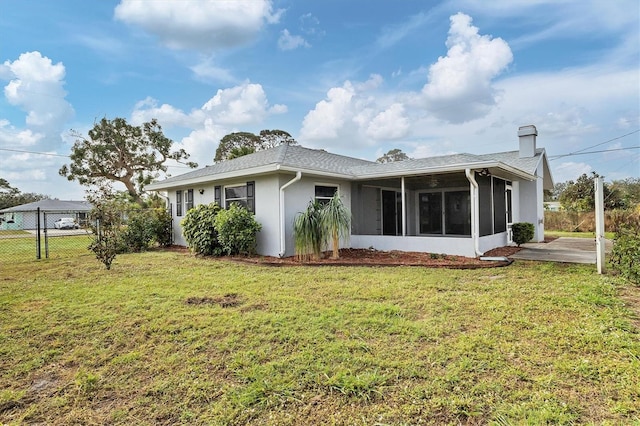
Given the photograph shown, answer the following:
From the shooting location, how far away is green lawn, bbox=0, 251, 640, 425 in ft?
7.69

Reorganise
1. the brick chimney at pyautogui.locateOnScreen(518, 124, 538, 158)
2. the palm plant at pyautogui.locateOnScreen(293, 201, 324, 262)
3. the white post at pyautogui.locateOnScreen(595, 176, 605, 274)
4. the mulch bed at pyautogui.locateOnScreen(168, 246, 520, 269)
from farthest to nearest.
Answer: the brick chimney at pyautogui.locateOnScreen(518, 124, 538, 158), the palm plant at pyautogui.locateOnScreen(293, 201, 324, 262), the mulch bed at pyautogui.locateOnScreen(168, 246, 520, 269), the white post at pyautogui.locateOnScreen(595, 176, 605, 274)

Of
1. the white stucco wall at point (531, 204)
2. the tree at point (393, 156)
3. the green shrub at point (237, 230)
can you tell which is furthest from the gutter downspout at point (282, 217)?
the tree at point (393, 156)

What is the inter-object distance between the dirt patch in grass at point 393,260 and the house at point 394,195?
0.39 m

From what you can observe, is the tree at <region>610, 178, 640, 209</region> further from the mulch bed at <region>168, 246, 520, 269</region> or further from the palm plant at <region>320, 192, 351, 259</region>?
the palm plant at <region>320, 192, 351, 259</region>

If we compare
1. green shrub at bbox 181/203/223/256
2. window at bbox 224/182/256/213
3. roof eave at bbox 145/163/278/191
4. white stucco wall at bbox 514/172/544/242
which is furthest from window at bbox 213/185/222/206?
white stucco wall at bbox 514/172/544/242

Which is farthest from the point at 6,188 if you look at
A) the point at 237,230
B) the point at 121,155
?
the point at 237,230

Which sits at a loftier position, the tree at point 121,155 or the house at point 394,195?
the tree at point 121,155

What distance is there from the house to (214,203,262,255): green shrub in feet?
1.21

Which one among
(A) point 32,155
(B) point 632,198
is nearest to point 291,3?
(B) point 632,198

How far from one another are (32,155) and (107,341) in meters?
27.5

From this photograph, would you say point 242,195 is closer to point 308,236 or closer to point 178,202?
point 308,236

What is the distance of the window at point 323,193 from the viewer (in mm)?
10238

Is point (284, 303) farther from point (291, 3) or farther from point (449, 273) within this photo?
point (291, 3)

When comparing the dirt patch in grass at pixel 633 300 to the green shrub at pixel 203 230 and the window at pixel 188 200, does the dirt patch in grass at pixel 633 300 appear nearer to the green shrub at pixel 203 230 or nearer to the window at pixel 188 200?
the green shrub at pixel 203 230
